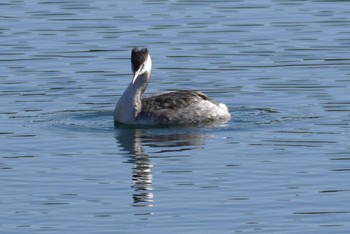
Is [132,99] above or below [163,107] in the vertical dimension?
above

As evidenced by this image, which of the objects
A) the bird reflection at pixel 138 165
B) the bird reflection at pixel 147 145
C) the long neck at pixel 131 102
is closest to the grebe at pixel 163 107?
the long neck at pixel 131 102

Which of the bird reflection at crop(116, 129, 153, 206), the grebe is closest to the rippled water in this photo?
the bird reflection at crop(116, 129, 153, 206)

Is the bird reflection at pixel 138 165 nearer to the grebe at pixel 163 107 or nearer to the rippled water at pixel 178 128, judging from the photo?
the rippled water at pixel 178 128

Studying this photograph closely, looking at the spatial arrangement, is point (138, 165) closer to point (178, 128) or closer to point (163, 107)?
point (178, 128)

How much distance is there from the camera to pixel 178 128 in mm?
24203

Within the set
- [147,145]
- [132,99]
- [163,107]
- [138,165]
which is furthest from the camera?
[132,99]

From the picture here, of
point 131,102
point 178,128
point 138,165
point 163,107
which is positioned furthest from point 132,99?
point 138,165

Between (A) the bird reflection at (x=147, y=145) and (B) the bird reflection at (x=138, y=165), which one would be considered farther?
(A) the bird reflection at (x=147, y=145)

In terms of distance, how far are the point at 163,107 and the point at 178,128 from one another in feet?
1.67

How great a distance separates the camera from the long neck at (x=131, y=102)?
957 inches

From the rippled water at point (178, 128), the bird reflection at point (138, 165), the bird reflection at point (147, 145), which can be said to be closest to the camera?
the rippled water at point (178, 128)

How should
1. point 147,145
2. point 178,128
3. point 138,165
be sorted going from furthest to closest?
point 178,128 < point 147,145 < point 138,165

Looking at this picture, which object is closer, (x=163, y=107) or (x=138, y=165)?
(x=138, y=165)

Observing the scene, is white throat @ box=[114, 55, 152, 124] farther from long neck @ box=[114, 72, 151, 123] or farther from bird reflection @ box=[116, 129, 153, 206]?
bird reflection @ box=[116, 129, 153, 206]
